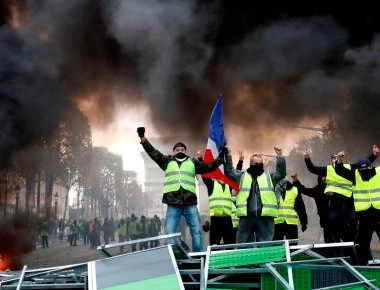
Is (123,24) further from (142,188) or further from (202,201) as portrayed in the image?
(142,188)

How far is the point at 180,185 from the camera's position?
294 inches

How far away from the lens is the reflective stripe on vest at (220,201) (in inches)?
365

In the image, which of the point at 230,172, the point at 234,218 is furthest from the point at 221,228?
the point at 230,172

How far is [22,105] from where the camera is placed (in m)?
26.0

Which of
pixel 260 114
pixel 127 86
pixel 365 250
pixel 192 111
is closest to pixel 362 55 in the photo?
pixel 260 114

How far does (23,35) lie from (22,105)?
10.0 feet

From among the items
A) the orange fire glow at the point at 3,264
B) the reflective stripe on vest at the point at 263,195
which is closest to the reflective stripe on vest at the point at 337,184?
the reflective stripe on vest at the point at 263,195

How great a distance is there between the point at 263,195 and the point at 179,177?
1.01 metres

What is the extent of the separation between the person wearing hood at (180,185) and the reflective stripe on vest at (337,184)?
5.00 feet

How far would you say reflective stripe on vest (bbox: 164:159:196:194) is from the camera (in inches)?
295

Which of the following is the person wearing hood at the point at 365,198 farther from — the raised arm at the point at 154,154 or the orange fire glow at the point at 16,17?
the orange fire glow at the point at 16,17

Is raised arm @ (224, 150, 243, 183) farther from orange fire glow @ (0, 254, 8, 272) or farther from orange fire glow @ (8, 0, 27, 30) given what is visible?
orange fire glow @ (8, 0, 27, 30)

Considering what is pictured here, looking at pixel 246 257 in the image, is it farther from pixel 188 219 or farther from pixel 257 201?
pixel 188 219

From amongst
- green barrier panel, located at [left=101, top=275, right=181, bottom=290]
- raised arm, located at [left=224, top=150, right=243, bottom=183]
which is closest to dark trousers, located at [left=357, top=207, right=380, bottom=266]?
raised arm, located at [left=224, top=150, right=243, bottom=183]
